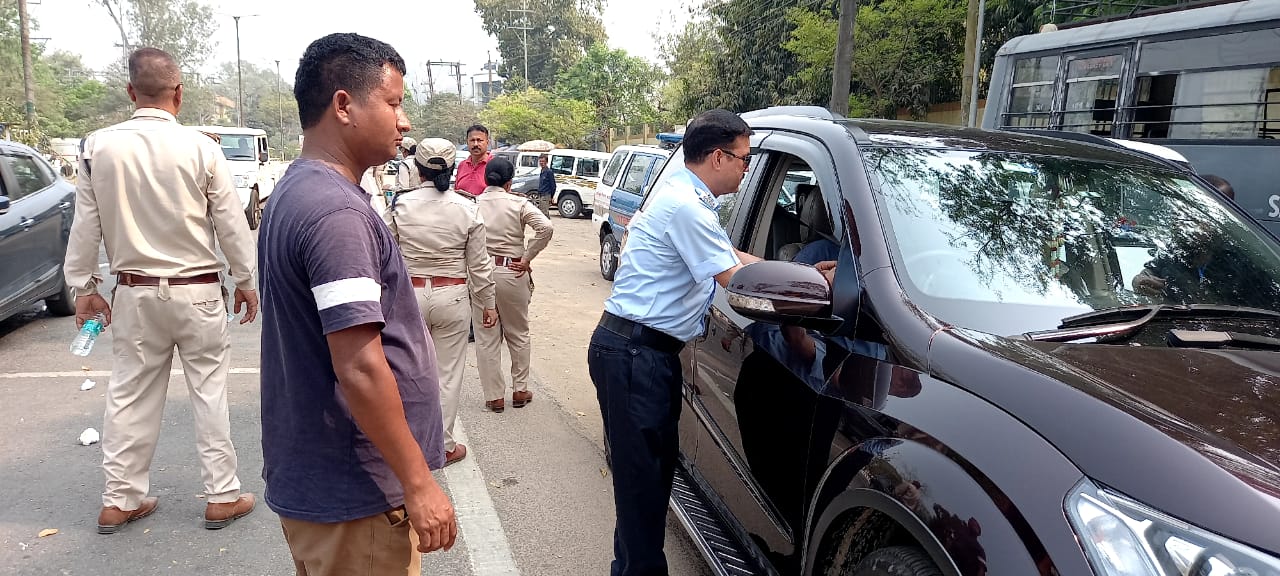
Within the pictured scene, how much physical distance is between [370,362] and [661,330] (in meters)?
1.23

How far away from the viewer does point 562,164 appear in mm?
22984

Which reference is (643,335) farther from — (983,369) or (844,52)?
(844,52)

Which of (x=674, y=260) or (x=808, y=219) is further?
(x=808, y=219)

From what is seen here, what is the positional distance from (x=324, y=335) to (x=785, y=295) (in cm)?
114

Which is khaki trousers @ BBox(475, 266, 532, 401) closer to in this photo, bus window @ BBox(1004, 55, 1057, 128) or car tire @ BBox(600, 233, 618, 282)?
car tire @ BBox(600, 233, 618, 282)

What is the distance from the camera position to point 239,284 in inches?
152

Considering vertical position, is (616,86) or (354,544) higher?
(616,86)

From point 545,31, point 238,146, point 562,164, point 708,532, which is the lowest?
point 708,532

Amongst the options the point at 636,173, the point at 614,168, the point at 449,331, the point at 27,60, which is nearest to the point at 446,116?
the point at 27,60

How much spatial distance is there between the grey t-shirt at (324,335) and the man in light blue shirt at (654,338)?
908 mm

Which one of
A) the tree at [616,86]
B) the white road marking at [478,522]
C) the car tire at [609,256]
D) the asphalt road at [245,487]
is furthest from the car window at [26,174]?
the tree at [616,86]

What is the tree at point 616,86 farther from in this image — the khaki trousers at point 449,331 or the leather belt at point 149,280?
the leather belt at point 149,280

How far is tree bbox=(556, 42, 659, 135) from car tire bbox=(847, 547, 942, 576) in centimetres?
3895

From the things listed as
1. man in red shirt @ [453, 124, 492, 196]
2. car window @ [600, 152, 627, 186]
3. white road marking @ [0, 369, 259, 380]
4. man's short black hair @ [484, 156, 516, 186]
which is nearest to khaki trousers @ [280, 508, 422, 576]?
man's short black hair @ [484, 156, 516, 186]
